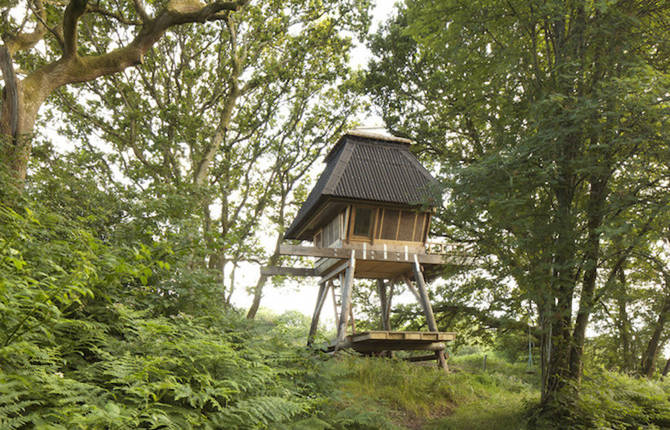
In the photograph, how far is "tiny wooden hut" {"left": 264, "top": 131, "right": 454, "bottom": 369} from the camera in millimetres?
13242

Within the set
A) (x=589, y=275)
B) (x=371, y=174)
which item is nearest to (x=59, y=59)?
(x=371, y=174)

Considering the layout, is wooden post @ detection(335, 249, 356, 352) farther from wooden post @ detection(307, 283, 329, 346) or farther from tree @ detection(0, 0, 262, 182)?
tree @ detection(0, 0, 262, 182)

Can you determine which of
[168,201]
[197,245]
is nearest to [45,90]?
[168,201]

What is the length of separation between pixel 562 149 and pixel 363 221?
22.4ft

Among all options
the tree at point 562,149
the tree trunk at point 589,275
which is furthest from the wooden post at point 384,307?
the tree trunk at point 589,275

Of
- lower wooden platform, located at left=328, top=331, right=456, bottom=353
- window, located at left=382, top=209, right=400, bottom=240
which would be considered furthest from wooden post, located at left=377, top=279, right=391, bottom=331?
window, located at left=382, top=209, right=400, bottom=240

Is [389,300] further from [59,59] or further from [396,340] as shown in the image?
[59,59]

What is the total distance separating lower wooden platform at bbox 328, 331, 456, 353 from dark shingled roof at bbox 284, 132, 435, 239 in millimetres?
3901

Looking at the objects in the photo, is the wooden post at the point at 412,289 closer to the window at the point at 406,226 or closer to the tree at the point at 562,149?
the window at the point at 406,226

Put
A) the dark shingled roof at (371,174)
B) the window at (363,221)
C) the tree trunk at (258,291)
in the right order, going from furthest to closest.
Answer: the tree trunk at (258,291)
the window at (363,221)
the dark shingled roof at (371,174)

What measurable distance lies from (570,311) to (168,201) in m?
7.73

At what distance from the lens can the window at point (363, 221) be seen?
45.9 feet

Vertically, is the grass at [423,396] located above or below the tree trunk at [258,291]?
below

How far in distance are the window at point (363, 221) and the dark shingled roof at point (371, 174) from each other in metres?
0.75
